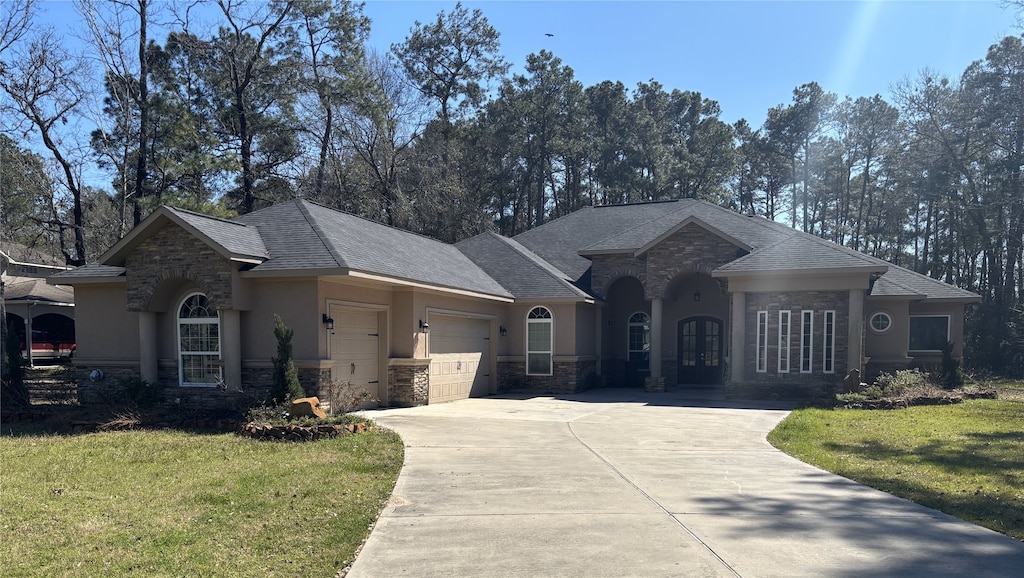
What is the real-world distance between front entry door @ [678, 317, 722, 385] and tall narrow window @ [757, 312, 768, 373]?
4220 millimetres

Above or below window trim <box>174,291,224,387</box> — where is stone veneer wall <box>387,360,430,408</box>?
below

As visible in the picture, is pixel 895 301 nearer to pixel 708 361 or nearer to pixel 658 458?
pixel 708 361

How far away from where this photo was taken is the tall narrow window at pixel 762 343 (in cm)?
1822

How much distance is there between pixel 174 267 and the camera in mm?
13508

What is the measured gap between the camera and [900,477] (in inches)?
335

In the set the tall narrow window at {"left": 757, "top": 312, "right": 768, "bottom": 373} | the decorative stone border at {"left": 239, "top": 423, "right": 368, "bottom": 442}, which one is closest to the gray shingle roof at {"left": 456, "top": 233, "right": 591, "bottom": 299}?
the tall narrow window at {"left": 757, "top": 312, "right": 768, "bottom": 373}

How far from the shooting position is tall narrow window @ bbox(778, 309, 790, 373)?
1802 centimetres

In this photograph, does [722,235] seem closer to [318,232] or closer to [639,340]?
[639,340]

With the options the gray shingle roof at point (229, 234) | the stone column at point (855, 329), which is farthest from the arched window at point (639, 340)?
the gray shingle roof at point (229, 234)

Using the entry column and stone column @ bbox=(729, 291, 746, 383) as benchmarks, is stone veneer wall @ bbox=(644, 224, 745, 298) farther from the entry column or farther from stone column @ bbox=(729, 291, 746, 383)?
stone column @ bbox=(729, 291, 746, 383)

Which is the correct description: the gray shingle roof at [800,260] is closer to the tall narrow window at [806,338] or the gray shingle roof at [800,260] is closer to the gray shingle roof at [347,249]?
the tall narrow window at [806,338]

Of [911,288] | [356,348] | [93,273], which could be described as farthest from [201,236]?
[911,288]

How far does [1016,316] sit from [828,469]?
27208mm

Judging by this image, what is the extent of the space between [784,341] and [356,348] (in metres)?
11.3
